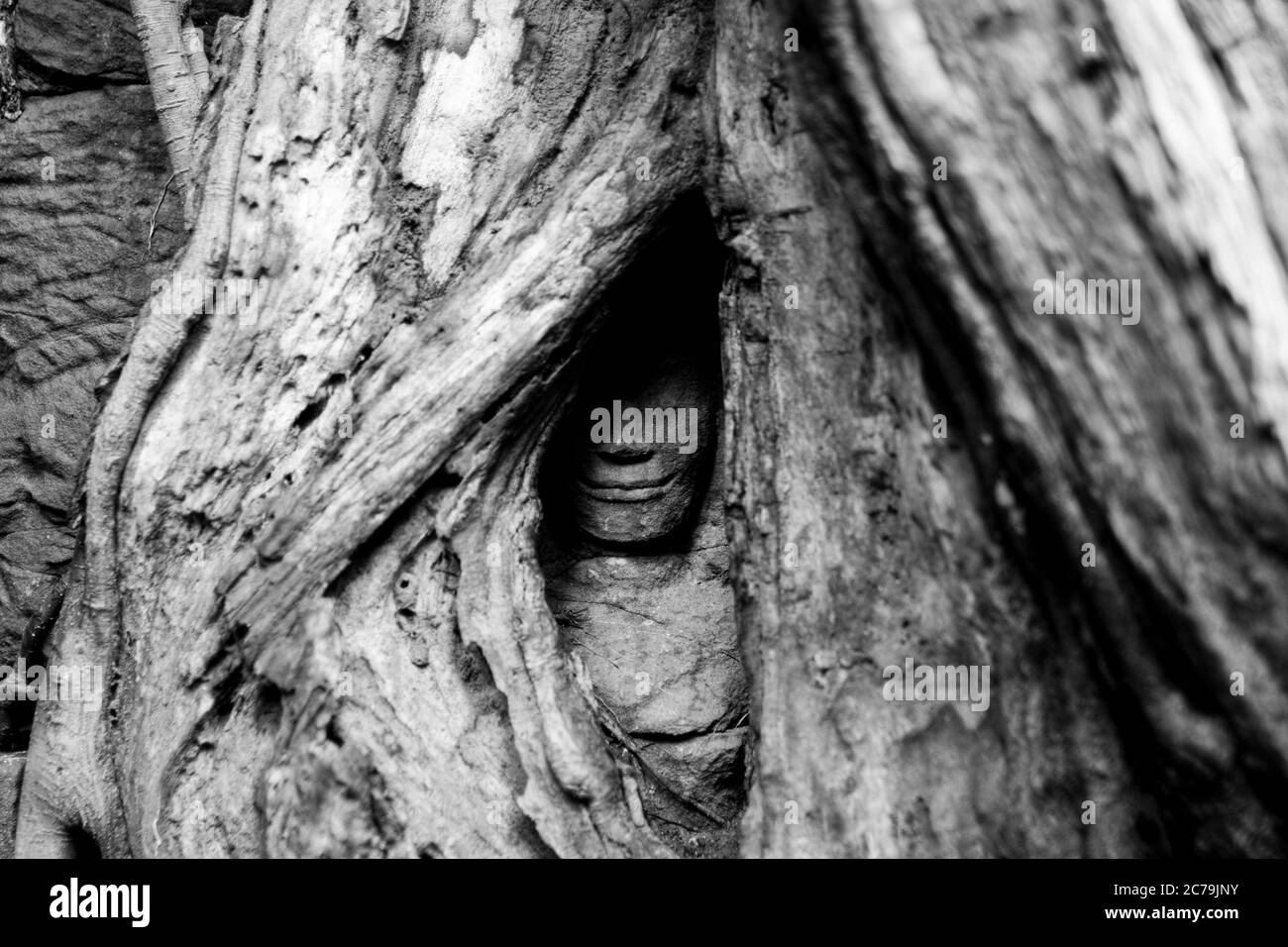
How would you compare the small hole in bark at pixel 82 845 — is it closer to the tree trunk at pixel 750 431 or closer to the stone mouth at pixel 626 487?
the tree trunk at pixel 750 431

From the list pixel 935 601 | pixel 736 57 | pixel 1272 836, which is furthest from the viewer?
pixel 736 57

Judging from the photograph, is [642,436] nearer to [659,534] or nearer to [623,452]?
[623,452]

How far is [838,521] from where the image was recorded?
6.78ft

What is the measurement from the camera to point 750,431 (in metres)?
2.19

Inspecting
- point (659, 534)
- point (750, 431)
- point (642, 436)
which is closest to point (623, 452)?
point (642, 436)

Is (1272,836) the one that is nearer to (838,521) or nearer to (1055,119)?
(838,521)

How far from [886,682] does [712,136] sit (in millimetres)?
1214

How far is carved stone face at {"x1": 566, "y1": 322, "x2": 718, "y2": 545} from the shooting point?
2.71 meters

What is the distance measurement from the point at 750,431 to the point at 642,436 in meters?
0.59

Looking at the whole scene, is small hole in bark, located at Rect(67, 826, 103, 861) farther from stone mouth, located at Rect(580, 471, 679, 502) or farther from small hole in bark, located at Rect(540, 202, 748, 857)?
stone mouth, located at Rect(580, 471, 679, 502)

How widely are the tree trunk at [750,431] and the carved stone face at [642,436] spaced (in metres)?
0.29

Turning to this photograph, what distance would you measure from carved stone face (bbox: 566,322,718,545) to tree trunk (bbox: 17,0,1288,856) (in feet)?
0.94

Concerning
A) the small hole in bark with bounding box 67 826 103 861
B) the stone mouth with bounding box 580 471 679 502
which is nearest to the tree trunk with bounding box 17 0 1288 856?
the small hole in bark with bounding box 67 826 103 861

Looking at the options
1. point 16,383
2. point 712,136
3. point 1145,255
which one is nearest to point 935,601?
point 1145,255
